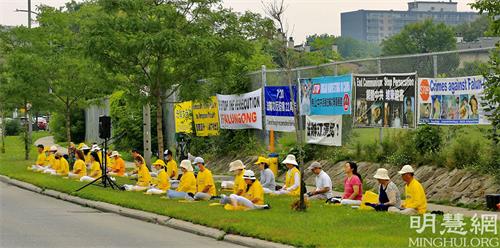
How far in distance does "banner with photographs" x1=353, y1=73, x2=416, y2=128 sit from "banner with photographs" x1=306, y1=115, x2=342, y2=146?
1008mm

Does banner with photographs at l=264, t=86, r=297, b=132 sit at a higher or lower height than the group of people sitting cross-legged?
higher

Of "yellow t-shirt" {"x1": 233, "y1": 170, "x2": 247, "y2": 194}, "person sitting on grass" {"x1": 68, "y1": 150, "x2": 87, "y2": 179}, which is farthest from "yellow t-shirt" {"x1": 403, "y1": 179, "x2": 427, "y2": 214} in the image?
"person sitting on grass" {"x1": 68, "y1": 150, "x2": 87, "y2": 179}

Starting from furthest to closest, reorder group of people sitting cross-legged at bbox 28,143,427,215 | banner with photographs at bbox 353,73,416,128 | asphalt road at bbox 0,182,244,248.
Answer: banner with photographs at bbox 353,73,416,128, group of people sitting cross-legged at bbox 28,143,427,215, asphalt road at bbox 0,182,244,248

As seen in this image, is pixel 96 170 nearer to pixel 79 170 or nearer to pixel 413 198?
pixel 79 170

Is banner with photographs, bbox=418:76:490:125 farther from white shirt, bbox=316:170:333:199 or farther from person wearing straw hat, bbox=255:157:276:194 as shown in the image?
person wearing straw hat, bbox=255:157:276:194

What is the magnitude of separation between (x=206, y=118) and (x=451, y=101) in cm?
1428

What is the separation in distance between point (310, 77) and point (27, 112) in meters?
17.4

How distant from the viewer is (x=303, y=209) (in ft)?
56.1

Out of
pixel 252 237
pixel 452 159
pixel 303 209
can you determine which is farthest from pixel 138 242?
pixel 452 159

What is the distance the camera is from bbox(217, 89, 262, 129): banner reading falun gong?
29.2 m

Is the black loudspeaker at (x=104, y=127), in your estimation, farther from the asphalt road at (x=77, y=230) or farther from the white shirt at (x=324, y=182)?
the white shirt at (x=324, y=182)

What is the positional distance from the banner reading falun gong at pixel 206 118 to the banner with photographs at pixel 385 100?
30.5ft

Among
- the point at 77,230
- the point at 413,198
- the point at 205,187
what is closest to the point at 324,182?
the point at 205,187

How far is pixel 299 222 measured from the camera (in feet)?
50.2
